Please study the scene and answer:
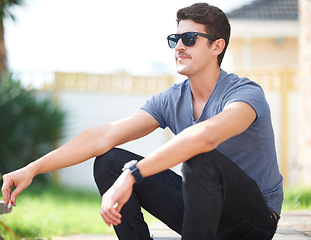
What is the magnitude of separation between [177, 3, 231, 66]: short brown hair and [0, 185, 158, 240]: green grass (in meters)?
Answer: 1.83

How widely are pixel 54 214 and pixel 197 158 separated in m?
3.63

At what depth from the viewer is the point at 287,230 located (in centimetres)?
325

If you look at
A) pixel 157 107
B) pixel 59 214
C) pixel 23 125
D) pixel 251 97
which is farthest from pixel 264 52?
pixel 251 97

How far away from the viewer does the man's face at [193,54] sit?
2.37 metres

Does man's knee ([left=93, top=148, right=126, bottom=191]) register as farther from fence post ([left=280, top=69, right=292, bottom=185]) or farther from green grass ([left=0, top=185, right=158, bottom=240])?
fence post ([left=280, top=69, right=292, bottom=185])

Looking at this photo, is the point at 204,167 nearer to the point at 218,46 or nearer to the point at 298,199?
the point at 218,46

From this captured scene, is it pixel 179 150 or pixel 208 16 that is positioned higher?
pixel 208 16

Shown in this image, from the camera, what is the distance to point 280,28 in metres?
11.7

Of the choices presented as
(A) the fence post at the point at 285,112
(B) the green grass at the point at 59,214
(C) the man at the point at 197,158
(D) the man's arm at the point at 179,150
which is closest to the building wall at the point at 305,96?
(B) the green grass at the point at 59,214

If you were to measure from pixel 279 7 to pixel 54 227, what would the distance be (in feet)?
31.1

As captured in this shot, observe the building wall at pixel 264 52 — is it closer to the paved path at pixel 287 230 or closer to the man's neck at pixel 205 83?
the paved path at pixel 287 230

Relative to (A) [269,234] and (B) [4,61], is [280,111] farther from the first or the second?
(A) [269,234]

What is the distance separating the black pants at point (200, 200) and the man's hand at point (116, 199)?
21 centimetres

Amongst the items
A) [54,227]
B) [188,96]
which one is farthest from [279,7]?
[188,96]
